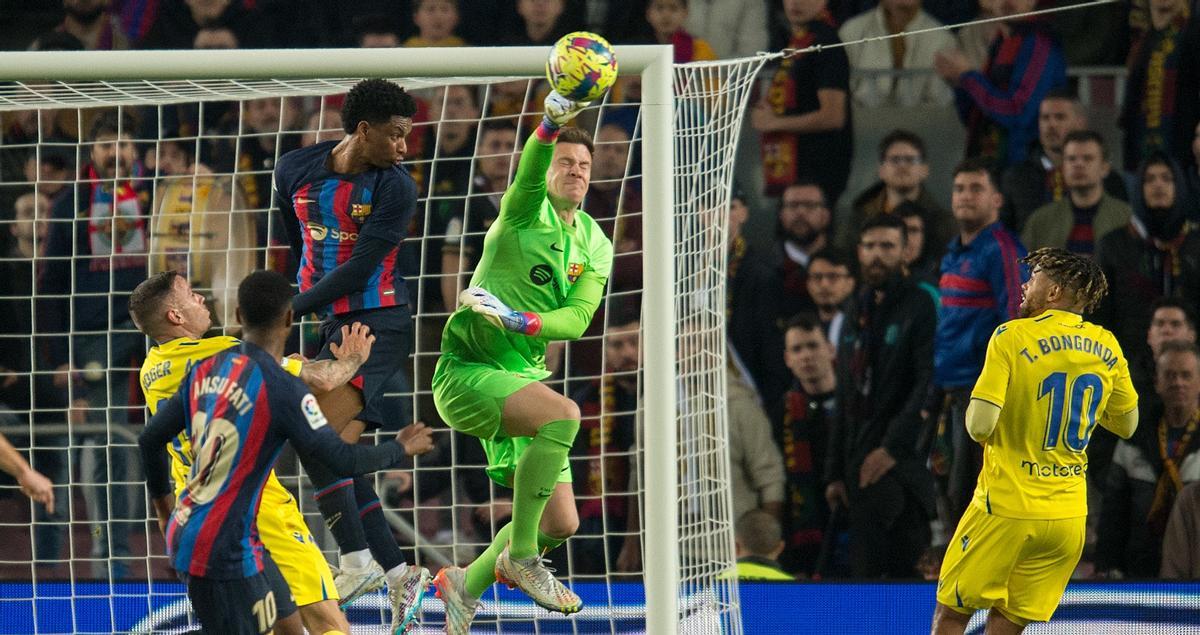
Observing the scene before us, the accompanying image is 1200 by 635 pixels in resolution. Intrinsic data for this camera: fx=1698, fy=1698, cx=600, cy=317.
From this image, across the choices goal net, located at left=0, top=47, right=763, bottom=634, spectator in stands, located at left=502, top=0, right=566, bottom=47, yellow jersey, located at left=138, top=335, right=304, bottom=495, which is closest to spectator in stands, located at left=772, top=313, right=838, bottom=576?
goal net, located at left=0, top=47, right=763, bottom=634

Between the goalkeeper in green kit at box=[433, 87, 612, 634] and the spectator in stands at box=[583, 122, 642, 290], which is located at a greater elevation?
the spectator in stands at box=[583, 122, 642, 290]

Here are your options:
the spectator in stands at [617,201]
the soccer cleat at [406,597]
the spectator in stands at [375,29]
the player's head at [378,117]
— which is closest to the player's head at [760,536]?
the spectator in stands at [617,201]

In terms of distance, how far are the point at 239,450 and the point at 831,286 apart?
4.41 metres

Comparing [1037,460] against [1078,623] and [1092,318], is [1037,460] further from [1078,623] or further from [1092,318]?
[1092,318]

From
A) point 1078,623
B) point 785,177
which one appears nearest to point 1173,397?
point 1078,623

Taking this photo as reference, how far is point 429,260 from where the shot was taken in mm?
9125

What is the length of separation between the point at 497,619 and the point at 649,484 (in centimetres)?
150

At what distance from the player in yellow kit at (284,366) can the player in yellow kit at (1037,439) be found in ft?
7.08

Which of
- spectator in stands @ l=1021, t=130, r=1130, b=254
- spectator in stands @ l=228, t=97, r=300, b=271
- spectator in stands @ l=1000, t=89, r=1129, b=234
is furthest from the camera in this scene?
spectator in stands @ l=228, t=97, r=300, b=271

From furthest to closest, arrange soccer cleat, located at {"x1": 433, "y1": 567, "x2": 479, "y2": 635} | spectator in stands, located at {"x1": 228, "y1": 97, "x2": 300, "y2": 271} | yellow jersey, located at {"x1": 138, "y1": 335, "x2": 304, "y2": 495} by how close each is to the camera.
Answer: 1. spectator in stands, located at {"x1": 228, "y1": 97, "x2": 300, "y2": 271}
2. soccer cleat, located at {"x1": 433, "y1": 567, "x2": 479, "y2": 635}
3. yellow jersey, located at {"x1": 138, "y1": 335, "x2": 304, "y2": 495}

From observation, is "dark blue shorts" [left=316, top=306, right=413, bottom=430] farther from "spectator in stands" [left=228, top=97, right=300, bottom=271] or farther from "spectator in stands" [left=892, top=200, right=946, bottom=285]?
"spectator in stands" [left=892, top=200, right=946, bottom=285]

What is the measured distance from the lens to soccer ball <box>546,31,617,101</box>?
5.34m

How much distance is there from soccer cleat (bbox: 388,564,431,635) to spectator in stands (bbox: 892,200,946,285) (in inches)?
130

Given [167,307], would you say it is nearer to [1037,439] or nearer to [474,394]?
[474,394]
